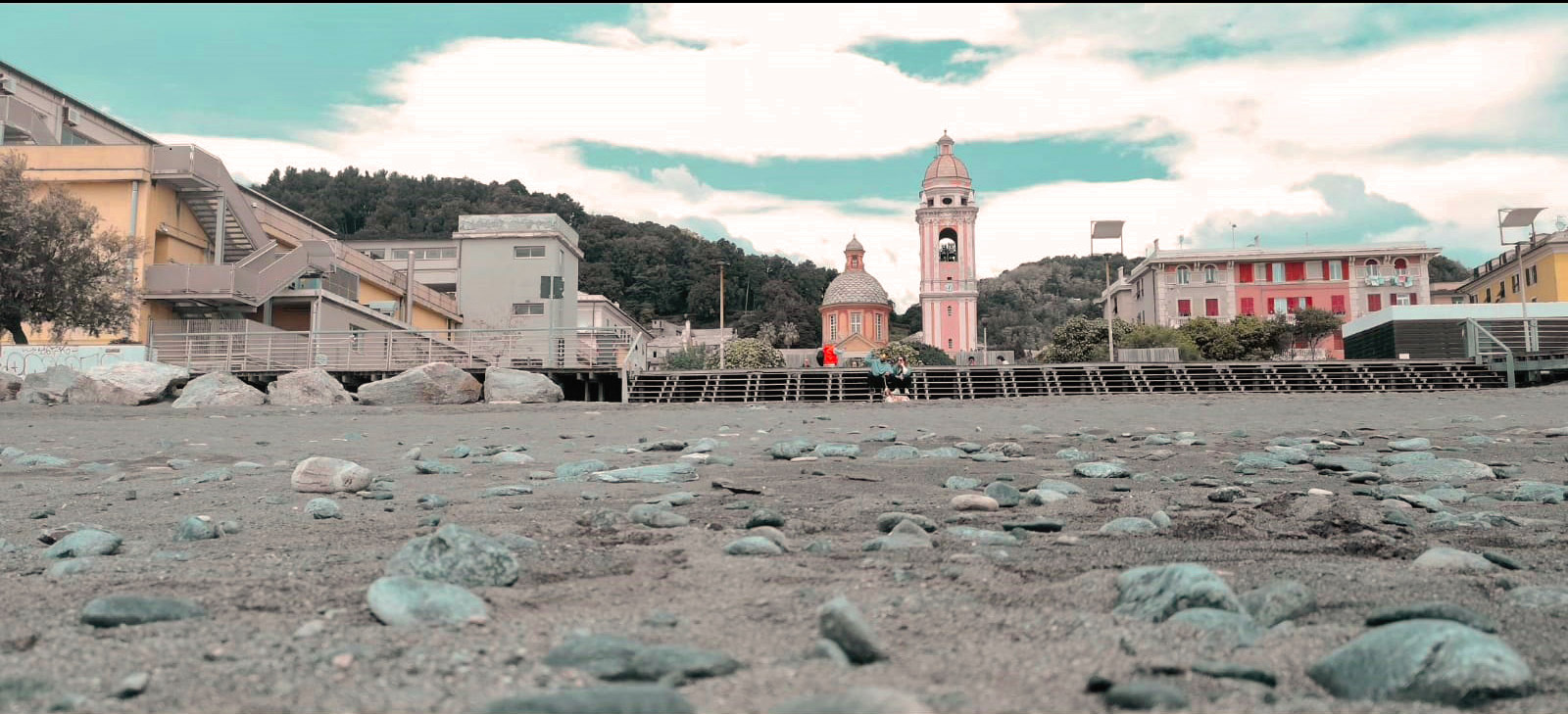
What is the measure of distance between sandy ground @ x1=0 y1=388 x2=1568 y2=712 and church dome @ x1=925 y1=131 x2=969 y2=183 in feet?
271

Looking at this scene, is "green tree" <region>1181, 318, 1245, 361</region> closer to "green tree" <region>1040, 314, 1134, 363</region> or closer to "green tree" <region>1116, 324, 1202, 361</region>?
"green tree" <region>1116, 324, 1202, 361</region>

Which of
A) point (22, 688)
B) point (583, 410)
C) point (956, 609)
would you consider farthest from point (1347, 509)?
point (583, 410)

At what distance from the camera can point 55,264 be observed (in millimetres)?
25328

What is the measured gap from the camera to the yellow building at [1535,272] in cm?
5450

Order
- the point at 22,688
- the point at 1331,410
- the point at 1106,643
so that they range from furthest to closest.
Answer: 1. the point at 1331,410
2. the point at 1106,643
3. the point at 22,688

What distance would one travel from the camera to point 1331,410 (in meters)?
15.4

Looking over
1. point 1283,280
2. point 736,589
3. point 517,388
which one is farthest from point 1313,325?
point 736,589

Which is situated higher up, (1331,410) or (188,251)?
(188,251)

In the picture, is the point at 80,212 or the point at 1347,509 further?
the point at 80,212

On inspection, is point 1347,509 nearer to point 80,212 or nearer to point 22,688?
point 22,688

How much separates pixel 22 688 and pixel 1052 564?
271 centimetres

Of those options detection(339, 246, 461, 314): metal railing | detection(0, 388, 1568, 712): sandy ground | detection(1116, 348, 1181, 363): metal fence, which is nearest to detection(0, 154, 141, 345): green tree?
detection(339, 246, 461, 314): metal railing

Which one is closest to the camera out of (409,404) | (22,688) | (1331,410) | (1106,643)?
(22,688)

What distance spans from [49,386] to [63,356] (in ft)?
16.0
